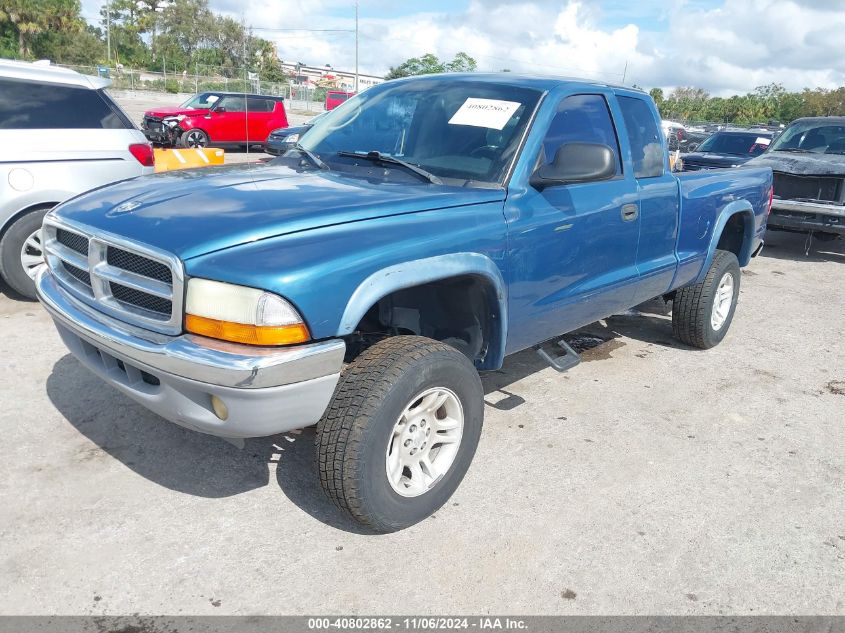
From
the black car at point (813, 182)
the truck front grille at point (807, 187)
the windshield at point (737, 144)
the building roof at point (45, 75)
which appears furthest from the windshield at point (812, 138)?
the building roof at point (45, 75)

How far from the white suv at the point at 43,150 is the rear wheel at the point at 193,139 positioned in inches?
530

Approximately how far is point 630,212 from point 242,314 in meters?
2.50

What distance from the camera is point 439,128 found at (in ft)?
11.8

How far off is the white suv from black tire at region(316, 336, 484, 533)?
3.69 m

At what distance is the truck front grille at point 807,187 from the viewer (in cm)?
903

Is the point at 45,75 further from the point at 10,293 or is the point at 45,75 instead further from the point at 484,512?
Answer: the point at 484,512

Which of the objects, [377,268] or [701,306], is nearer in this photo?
[377,268]

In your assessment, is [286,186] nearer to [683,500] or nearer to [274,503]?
[274,503]

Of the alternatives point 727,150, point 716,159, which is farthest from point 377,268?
point 727,150

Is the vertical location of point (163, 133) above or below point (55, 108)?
below

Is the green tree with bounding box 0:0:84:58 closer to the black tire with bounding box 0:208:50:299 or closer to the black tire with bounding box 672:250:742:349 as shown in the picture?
the black tire with bounding box 0:208:50:299

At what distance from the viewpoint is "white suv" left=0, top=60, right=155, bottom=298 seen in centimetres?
525

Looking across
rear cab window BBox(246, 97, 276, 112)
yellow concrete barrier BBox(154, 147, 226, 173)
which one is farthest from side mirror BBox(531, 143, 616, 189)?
rear cab window BBox(246, 97, 276, 112)

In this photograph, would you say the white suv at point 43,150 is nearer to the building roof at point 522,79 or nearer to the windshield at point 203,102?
the building roof at point 522,79
